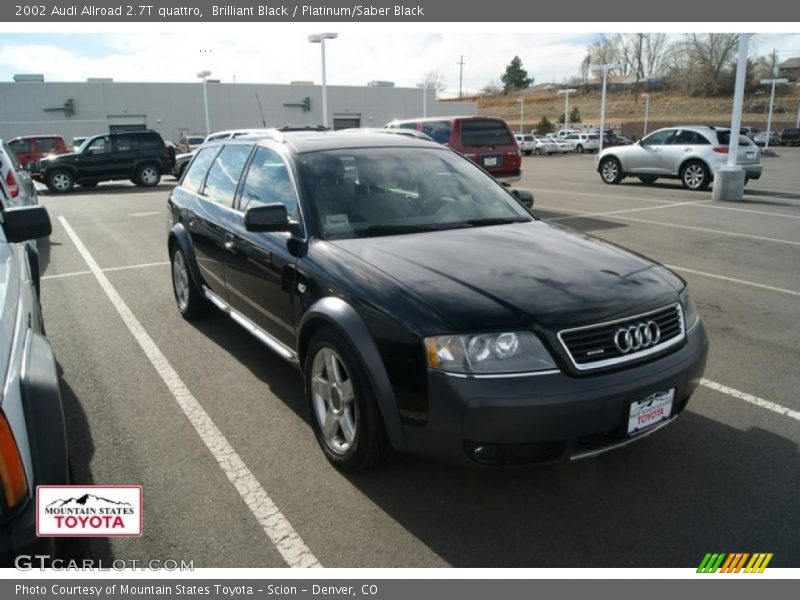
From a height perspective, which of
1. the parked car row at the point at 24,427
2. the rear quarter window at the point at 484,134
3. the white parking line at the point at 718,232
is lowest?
the white parking line at the point at 718,232

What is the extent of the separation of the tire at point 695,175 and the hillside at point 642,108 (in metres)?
54.8

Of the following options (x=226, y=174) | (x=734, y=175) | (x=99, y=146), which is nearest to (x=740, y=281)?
(x=226, y=174)

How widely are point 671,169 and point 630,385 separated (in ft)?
52.5

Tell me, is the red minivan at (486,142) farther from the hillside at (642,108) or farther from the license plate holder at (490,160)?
the hillside at (642,108)

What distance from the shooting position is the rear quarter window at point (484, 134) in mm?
13133

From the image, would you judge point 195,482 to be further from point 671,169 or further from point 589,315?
point 671,169

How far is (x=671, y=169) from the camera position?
1703 centimetres

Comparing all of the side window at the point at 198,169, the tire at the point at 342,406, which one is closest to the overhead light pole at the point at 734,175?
the side window at the point at 198,169

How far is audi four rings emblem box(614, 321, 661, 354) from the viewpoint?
2871 mm

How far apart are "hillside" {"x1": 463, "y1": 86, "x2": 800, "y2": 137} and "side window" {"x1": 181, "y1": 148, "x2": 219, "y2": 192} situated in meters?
68.4

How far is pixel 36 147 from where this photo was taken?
87.5 feet

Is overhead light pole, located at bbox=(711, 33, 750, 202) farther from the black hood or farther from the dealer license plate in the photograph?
the dealer license plate

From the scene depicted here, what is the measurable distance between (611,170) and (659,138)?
1799 mm

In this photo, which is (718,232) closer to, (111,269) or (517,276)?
(517,276)
